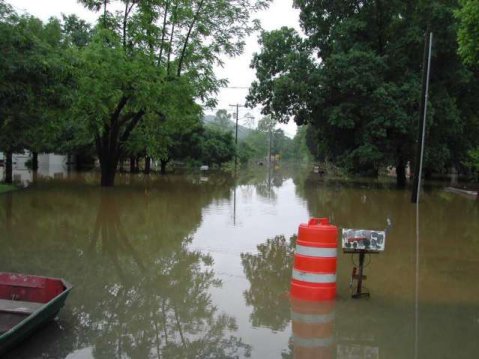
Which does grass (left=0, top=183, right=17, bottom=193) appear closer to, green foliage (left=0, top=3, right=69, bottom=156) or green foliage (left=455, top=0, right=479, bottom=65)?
green foliage (left=0, top=3, right=69, bottom=156)

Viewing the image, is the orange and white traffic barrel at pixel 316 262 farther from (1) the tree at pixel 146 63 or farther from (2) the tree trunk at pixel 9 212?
(1) the tree at pixel 146 63

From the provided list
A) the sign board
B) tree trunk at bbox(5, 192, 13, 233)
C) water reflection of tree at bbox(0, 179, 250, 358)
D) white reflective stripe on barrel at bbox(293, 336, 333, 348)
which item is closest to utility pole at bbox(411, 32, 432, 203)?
water reflection of tree at bbox(0, 179, 250, 358)

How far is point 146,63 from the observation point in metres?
26.9

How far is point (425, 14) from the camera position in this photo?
31969 millimetres

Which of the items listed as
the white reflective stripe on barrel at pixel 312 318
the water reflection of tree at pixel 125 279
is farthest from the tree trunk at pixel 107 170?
the white reflective stripe on barrel at pixel 312 318

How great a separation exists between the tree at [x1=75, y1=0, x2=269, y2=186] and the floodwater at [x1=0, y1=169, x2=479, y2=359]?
876 centimetres

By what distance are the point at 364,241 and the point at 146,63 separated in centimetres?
→ 2146

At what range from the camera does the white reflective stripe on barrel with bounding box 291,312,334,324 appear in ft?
22.6

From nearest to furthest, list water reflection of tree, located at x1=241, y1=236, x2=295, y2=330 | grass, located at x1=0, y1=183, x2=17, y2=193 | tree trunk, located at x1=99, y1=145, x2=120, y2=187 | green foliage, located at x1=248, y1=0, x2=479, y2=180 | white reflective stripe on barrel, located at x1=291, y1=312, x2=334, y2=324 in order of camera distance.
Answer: white reflective stripe on barrel, located at x1=291, y1=312, x2=334, y2=324 < water reflection of tree, located at x1=241, y1=236, x2=295, y2=330 < grass, located at x1=0, y1=183, x2=17, y2=193 < tree trunk, located at x1=99, y1=145, x2=120, y2=187 < green foliage, located at x1=248, y1=0, x2=479, y2=180

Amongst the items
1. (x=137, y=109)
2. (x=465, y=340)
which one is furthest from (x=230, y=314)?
(x=137, y=109)

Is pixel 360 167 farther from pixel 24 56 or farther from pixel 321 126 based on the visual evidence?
pixel 24 56

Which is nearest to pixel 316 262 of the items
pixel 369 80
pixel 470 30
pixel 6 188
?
pixel 470 30

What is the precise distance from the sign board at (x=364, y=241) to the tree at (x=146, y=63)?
63.8 feet

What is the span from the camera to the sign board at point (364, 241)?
753 centimetres
